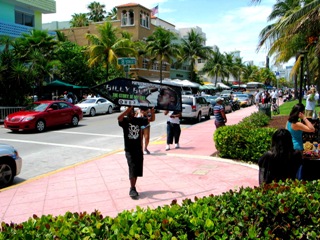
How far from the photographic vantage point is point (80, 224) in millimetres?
3002

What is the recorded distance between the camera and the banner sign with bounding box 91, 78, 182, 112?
16.4 ft

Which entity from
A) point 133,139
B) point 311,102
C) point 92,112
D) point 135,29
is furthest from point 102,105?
point 133,139

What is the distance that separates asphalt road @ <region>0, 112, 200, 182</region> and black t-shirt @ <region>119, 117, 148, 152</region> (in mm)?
3475

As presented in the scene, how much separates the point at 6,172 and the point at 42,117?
9.10m

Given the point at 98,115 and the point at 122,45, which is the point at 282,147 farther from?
the point at 122,45

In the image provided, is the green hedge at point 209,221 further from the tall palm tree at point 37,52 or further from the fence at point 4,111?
the tall palm tree at point 37,52

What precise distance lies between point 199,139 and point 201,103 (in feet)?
27.0

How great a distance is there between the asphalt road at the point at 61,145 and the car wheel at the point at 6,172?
516 mm

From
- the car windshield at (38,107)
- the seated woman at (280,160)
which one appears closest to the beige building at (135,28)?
the car windshield at (38,107)

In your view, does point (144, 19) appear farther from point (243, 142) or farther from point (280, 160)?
point (280, 160)

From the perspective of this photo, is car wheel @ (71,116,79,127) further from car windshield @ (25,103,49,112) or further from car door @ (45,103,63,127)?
car windshield @ (25,103,49,112)

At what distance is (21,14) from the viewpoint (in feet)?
98.9

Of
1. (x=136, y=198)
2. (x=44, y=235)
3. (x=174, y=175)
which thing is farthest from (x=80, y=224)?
(x=174, y=175)

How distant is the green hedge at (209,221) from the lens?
283 cm
